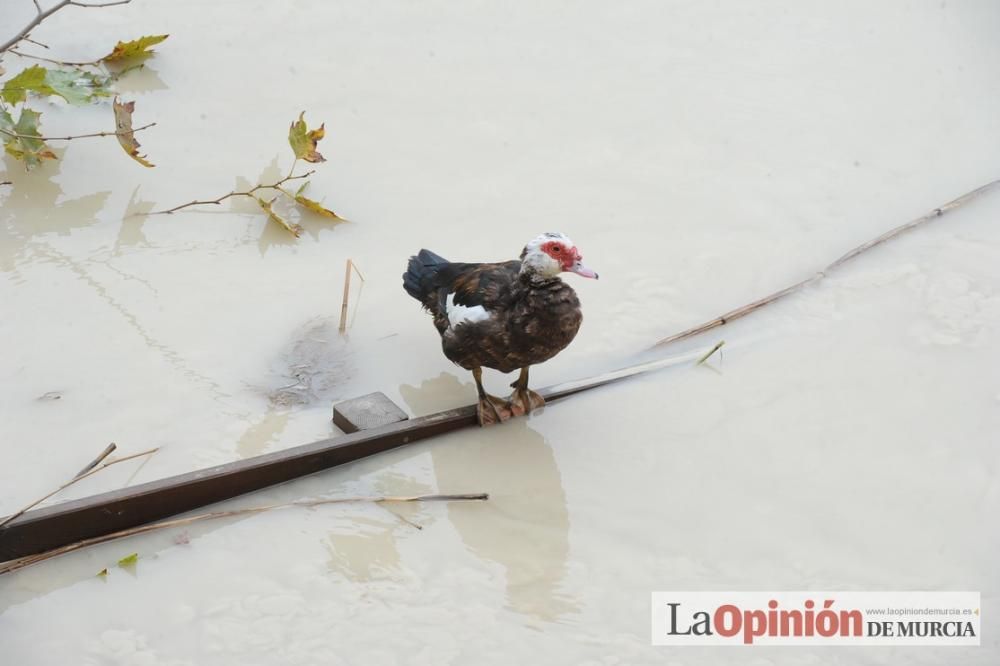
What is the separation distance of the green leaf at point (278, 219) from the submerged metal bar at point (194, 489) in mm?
1437

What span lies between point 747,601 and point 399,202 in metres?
2.60

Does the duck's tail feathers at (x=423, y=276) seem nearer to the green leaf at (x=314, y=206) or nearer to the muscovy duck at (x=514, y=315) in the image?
the muscovy duck at (x=514, y=315)

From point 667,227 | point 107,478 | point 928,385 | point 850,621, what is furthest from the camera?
point 667,227

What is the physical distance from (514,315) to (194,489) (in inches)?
46.4

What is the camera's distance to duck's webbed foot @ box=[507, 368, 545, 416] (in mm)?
3777

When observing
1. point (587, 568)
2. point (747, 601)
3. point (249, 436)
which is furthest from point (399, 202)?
point (747, 601)

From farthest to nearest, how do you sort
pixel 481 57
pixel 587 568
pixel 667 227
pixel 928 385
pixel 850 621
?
pixel 481 57 < pixel 667 227 < pixel 928 385 < pixel 587 568 < pixel 850 621

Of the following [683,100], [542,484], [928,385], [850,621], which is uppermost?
[683,100]

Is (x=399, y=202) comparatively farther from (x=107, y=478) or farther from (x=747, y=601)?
(x=747, y=601)

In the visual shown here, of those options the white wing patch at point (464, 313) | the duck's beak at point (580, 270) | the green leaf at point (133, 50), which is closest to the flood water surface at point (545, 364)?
the green leaf at point (133, 50)

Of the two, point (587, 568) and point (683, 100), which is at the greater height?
point (683, 100)

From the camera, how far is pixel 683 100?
5680 mm
